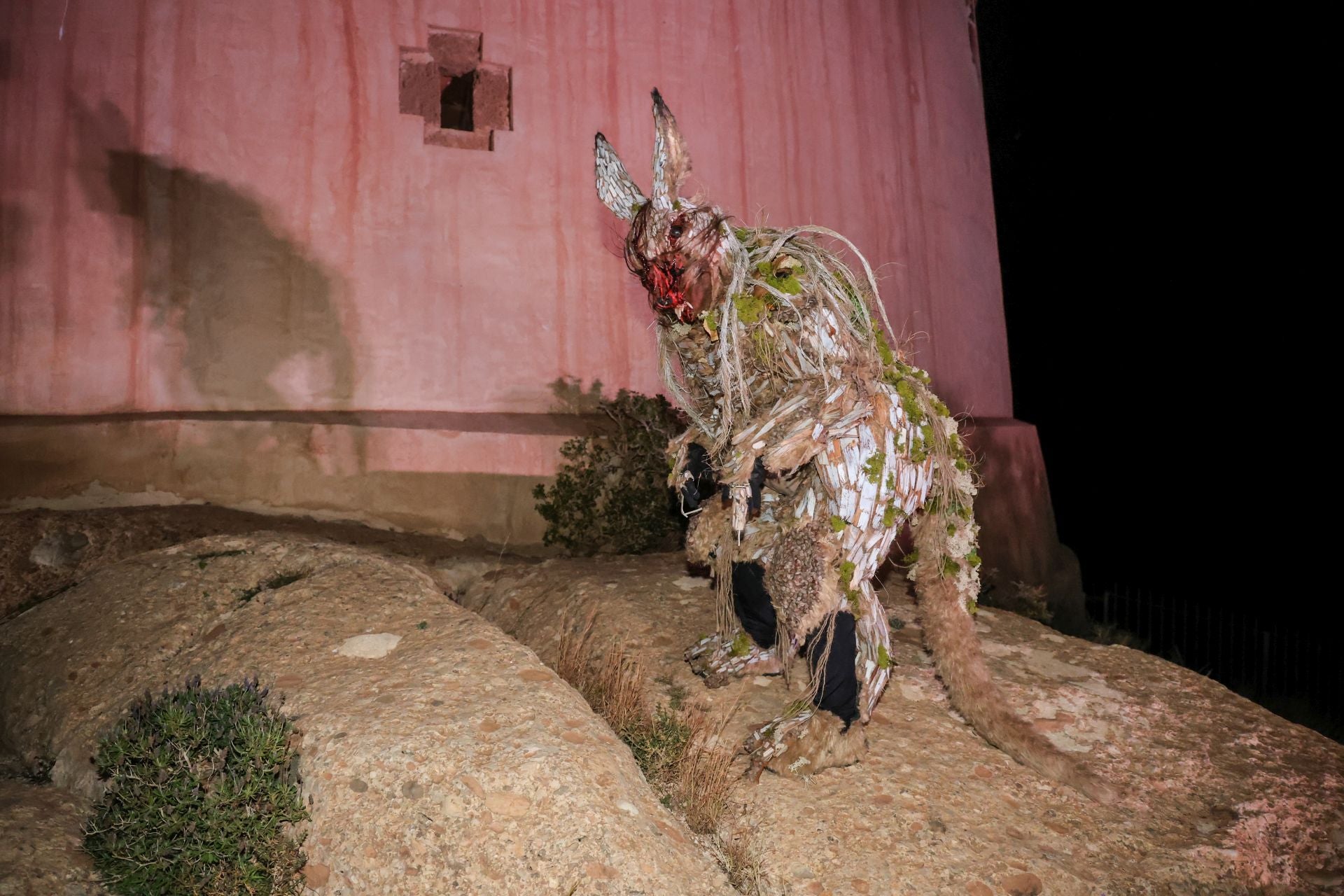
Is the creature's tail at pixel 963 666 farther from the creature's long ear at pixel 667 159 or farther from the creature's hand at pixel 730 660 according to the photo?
the creature's long ear at pixel 667 159

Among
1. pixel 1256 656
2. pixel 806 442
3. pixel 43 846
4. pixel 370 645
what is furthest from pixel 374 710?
pixel 1256 656

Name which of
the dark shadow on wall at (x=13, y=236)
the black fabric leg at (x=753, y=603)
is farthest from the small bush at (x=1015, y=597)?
the dark shadow on wall at (x=13, y=236)

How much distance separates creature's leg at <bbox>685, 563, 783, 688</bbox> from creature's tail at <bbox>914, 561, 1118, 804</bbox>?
0.58 metres

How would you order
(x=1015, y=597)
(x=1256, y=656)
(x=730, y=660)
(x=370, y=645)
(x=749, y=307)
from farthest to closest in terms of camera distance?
(x=1256, y=656), (x=1015, y=597), (x=730, y=660), (x=370, y=645), (x=749, y=307)

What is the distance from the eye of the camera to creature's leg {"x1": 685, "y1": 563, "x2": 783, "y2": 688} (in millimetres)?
3408

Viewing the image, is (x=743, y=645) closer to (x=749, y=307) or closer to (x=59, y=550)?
(x=749, y=307)

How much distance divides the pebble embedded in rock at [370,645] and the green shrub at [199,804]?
17.9 inches

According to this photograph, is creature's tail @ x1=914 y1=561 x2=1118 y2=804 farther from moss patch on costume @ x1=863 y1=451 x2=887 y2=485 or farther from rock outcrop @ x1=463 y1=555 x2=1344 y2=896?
moss patch on costume @ x1=863 y1=451 x2=887 y2=485

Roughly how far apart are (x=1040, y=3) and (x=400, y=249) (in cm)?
1104

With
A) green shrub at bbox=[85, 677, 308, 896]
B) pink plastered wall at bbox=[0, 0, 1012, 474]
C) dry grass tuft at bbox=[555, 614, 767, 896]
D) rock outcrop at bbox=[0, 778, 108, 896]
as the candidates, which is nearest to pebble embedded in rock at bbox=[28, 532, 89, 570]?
pink plastered wall at bbox=[0, 0, 1012, 474]

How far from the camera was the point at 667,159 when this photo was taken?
118 inches

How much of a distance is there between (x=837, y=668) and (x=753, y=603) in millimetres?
530

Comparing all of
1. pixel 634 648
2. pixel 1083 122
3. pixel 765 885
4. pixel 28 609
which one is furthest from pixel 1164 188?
pixel 28 609

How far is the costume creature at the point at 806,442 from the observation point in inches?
116
